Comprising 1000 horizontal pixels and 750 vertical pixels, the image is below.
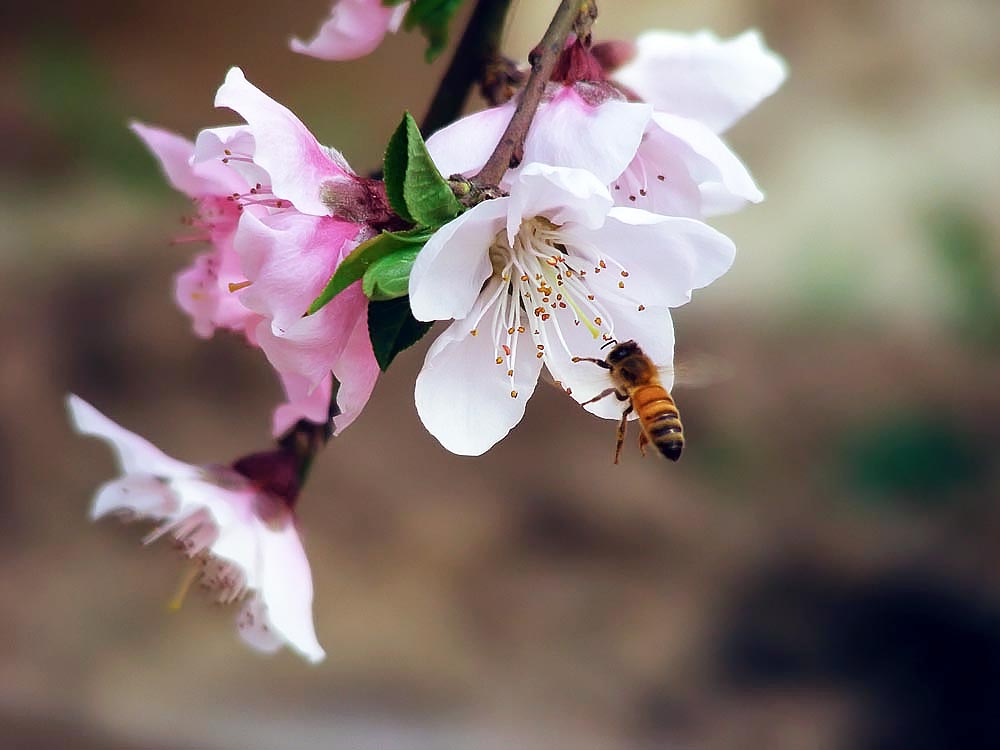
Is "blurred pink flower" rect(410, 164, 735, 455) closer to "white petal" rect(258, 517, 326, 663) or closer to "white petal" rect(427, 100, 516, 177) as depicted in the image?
"white petal" rect(427, 100, 516, 177)

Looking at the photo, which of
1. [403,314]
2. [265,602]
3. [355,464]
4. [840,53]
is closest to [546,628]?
[355,464]

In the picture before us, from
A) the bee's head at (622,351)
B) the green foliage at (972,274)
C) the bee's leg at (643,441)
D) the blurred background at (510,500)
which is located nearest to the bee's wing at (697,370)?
the bee's leg at (643,441)

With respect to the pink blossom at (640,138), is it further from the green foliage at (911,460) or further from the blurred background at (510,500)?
the green foliage at (911,460)

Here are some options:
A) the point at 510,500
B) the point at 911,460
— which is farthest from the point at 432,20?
the point at 911,460

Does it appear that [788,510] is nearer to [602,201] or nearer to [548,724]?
[548,724]

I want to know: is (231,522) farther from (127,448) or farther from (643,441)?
(643,441)
